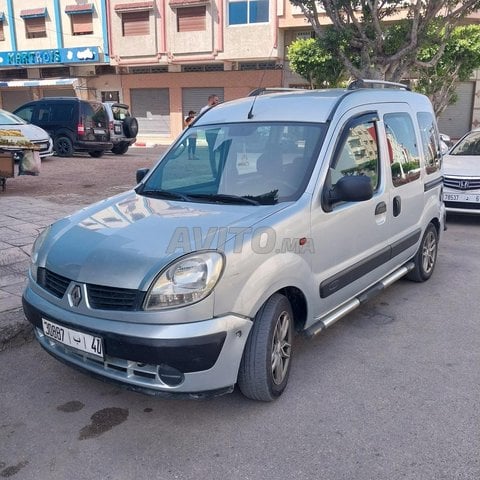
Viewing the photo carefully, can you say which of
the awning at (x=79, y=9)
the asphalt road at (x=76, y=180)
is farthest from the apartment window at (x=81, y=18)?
the asphalt road at (x=76, y=180)

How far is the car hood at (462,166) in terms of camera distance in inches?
304

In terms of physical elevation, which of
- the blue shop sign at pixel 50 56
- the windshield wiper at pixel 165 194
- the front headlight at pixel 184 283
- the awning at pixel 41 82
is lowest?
the front headlight at pixel 184 283

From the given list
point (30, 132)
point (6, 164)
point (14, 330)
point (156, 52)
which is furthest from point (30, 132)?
point (156, 52)

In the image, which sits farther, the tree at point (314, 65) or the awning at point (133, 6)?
the awning at point (133, 6)

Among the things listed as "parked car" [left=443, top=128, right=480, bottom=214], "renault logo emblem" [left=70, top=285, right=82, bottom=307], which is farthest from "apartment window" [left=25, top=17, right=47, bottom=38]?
"renault logo emblem" [left=70, top=285, right=82, bottom=307]

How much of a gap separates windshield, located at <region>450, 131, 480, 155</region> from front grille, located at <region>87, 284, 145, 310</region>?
7636 mm

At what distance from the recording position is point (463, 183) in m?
7.68

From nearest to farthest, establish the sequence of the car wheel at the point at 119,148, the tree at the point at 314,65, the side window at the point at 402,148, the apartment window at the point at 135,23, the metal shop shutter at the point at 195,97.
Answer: the side window at the point at 402,148, the car wheel at the point at 119,148, the tree at the point at 314,65, the apartment window at the point at 135,23, the metal shop shutter at the point at 195,97

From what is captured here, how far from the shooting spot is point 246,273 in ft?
9.02

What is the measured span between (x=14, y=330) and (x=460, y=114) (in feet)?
76.7

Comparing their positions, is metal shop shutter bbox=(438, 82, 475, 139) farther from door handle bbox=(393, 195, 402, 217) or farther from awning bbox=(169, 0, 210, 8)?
door handle bbox=(393, 195, 402, 217)

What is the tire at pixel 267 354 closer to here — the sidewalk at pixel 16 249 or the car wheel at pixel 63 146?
the sidewalk at pixel 16 249

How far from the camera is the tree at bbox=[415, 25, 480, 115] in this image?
50.5 feet

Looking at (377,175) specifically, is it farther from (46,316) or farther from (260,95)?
(46,316)
